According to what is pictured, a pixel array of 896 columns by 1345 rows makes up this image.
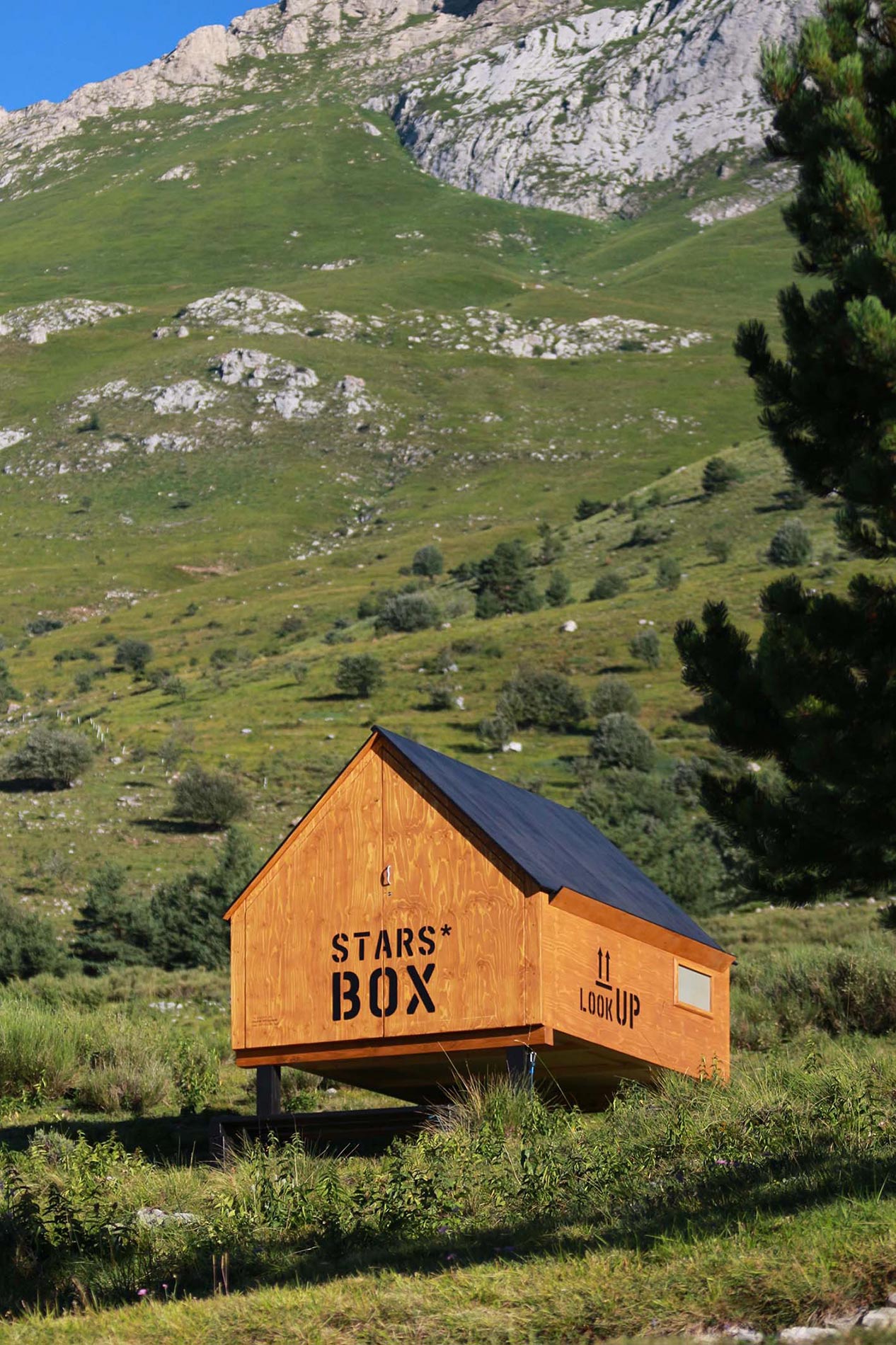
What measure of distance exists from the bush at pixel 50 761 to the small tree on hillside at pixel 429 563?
160 ft

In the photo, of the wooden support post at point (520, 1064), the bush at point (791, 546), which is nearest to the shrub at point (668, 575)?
the bush at point (791, 546)

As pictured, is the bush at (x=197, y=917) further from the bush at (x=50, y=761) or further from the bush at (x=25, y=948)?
the bush at (x=50, y=761)

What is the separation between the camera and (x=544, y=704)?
57562mm

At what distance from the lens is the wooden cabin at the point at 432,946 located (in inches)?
501

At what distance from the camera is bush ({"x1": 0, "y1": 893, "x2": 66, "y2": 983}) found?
31453 mm

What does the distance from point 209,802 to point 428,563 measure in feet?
187

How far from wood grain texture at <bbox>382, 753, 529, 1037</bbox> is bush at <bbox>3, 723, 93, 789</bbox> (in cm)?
3983

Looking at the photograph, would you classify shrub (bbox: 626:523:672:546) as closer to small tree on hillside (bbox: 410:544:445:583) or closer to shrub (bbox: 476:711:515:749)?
small tree on hillside (bbox: 410:544:445:583)

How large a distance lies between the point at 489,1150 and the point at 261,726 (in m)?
48.3

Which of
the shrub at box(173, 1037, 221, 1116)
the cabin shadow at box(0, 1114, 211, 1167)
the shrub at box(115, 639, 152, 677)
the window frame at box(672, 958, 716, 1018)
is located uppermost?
the shrub at box(115, 639, 152, 677)

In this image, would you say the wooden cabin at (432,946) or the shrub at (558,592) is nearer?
the wooden cabin at (432,946)

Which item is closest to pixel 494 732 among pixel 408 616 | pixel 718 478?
pixel 408 616

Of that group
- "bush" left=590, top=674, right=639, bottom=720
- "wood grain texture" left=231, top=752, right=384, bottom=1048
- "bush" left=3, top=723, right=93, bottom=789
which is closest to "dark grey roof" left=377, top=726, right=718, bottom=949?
"wood grain texture" left=231, top=752, right=384, bottom=1048

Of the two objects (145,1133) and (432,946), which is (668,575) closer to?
(145,1133)
